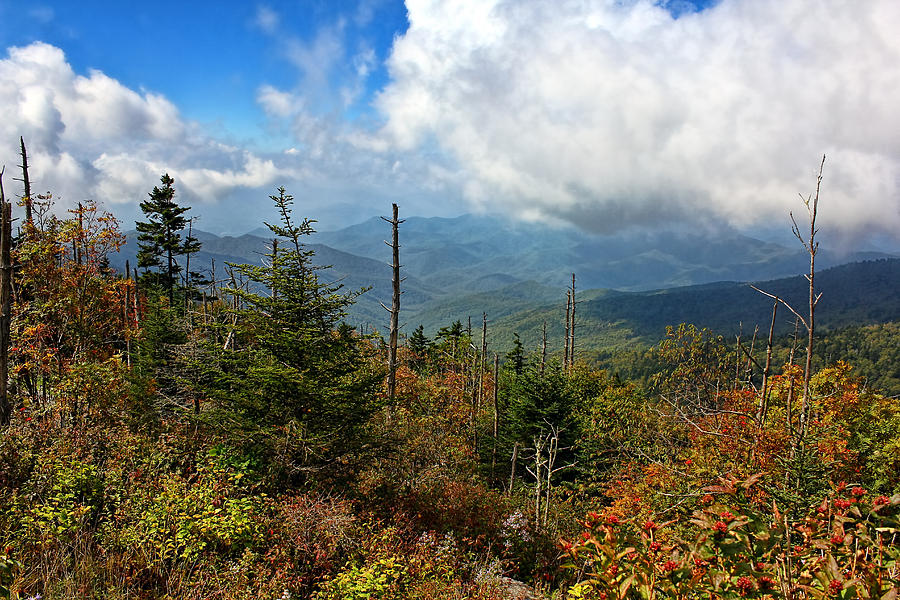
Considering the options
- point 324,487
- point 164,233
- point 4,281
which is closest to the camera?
point 324,487

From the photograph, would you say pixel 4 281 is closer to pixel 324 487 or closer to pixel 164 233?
pixel 324 487

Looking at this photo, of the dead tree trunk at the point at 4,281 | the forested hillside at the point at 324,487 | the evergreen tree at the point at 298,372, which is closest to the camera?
the forested hillside at the point at 324,487

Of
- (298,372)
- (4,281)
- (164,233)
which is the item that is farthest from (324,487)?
(164,233)

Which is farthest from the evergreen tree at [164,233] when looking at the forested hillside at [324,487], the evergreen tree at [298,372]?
the evergreen tree at [298,372]

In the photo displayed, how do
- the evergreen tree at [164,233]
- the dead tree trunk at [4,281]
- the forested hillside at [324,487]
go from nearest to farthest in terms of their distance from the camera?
the forested hillside at [324,487], the dead tree trunk at [4,281], the evergreen tree at [164,233]

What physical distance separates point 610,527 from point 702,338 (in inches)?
760

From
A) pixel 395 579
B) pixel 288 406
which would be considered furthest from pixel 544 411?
pixel 395 579

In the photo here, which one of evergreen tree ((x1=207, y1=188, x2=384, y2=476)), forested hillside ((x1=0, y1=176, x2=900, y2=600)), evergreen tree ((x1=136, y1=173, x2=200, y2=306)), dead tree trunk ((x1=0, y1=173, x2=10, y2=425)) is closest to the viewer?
forested hillside ((x1=0, y1=176, x2=900, y2=600))

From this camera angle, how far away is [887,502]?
231 cm

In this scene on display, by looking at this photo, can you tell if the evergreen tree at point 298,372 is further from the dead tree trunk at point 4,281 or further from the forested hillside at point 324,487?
the dead tree trunk at point 4,281

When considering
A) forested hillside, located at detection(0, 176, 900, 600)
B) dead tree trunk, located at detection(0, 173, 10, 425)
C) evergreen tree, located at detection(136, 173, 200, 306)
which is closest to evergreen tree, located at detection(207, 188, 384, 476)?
forested hillside, located at detection(0, 176, 900, 600)

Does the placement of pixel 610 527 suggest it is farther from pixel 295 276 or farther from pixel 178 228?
pixel 178 228

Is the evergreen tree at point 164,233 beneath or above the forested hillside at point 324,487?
above

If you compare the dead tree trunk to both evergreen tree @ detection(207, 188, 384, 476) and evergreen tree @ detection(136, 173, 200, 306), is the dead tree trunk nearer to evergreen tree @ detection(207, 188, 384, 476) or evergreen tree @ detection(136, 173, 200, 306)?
evergreen tree @ detection(207, 188, 384, 476)
